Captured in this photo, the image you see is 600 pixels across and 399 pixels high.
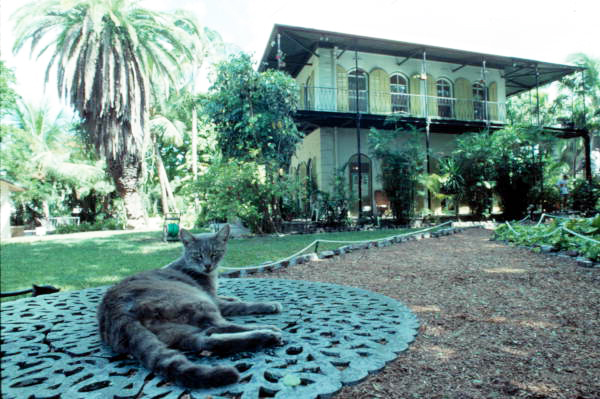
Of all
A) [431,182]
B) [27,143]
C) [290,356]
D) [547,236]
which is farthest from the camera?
[431,182]

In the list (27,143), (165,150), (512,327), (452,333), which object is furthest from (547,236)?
(165,150)

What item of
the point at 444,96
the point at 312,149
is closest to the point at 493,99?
the point at 444,96

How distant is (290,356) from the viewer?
139 cm

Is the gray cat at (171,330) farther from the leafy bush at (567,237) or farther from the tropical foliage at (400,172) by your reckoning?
the tropical foliage at (400,172)

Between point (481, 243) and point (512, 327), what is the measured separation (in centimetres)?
420

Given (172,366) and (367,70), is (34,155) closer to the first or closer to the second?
(172,366)

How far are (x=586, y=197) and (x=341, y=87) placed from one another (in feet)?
27.5

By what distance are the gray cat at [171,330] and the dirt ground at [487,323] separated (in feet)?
1.59

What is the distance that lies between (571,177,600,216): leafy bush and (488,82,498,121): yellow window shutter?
13.8 ft

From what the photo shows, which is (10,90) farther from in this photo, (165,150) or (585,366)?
(165,150)

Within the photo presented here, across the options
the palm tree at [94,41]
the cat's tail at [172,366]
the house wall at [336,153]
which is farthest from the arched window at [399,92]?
the cat's tail at [172,366]

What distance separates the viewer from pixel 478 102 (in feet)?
44.1

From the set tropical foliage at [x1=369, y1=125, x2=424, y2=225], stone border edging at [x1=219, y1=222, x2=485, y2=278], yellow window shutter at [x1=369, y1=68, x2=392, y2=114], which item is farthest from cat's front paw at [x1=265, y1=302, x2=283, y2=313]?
yellow window shutter at [x1=369, y1=68, x2=392, y2=114]

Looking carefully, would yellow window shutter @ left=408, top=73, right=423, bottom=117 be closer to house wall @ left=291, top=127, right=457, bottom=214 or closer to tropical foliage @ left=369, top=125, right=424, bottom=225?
house wall @ left=291, top=127, right=457, bottom=214
